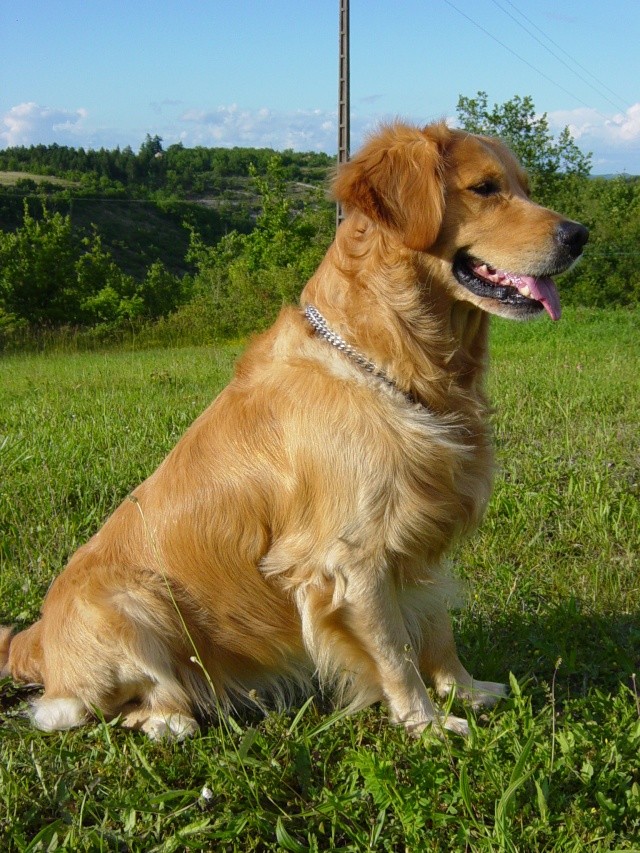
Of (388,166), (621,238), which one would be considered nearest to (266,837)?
(388,166)

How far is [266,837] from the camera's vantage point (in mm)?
2203

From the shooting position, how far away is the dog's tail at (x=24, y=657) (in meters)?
2.92

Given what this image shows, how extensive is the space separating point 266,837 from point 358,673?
66 cm

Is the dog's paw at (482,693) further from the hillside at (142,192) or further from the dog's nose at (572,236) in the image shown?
the hillside at (142,192)

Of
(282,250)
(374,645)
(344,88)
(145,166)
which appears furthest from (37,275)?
(145,166)

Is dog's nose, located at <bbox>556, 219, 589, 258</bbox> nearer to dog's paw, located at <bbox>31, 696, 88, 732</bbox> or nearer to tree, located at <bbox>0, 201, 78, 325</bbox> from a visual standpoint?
dog's paw, located at <bbox>31, 696, 88, 732</bbox>

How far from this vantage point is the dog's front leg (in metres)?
2.52

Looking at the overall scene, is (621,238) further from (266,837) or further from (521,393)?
(266,837)

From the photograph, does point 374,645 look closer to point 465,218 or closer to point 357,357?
point 357,357

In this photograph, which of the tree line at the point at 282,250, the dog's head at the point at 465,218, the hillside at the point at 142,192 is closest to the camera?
the dog's head at the point at 465,218

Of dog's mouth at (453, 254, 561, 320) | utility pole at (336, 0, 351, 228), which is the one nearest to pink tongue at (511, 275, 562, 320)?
dog's mouth at (453, 254, 561, 320)

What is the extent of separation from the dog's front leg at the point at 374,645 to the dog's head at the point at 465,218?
3.62ft

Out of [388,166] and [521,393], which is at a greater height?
[388,166]

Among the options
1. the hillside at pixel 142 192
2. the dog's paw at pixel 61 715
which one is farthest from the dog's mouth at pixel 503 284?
the hillside at pixel 142 192
